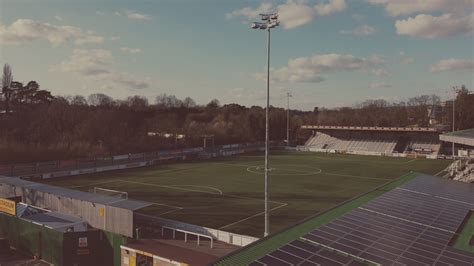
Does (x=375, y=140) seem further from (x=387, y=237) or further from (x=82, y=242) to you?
(x=82, y=242)

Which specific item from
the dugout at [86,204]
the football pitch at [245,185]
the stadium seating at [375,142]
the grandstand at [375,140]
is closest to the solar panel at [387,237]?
the football pitch at [245,185]

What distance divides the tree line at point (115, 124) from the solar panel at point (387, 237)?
64731 mm

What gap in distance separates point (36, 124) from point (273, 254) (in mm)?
86436

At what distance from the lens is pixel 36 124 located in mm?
87250

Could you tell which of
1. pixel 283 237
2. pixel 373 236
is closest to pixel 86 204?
pixel 283 237

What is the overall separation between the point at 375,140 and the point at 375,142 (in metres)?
1.06

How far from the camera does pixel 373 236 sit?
17.0 metres

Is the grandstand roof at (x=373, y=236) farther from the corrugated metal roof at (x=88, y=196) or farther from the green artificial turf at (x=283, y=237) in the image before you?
the corrugated metal roof at (x=88, y=196)

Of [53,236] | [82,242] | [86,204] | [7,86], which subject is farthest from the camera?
[7,86]

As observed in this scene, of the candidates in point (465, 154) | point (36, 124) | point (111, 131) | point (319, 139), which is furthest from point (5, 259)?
point (319, 139)

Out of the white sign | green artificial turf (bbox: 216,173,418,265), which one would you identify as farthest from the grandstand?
the white sign

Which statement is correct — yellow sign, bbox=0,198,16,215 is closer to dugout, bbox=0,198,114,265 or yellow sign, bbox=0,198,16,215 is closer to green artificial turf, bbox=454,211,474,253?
dugout, bbox=0,198,114,265

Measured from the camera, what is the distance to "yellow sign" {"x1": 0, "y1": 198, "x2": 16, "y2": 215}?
27.6 m

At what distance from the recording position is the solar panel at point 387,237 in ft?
47.1
